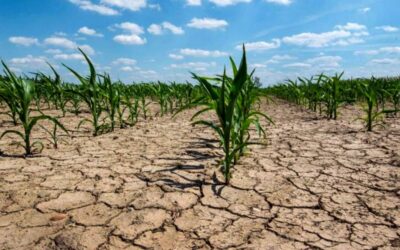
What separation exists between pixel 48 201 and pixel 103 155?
89cm

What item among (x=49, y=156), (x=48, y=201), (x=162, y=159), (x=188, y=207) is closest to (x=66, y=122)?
(x=49, y=156)

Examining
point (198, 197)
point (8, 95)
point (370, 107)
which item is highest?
point (8, 95)

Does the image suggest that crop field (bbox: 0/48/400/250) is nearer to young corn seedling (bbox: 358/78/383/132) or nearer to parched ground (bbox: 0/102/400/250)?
parched ground (bbox: 0/102/400/250)

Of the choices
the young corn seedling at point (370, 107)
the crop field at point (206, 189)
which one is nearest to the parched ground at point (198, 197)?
the crop field at point (206, 189)

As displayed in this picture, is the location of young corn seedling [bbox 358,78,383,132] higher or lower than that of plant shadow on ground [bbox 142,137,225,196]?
higher

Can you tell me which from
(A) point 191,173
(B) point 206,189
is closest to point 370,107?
(A) point 191,173

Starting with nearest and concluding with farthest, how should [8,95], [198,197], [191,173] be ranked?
[198,197] < [191,173] < [8,95]

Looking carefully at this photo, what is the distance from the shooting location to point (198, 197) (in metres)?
1.79

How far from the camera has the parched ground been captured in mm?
1394

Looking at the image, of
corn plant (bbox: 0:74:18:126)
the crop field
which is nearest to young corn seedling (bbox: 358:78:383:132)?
the crop field

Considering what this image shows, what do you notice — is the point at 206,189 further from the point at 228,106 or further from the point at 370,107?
the point at 370,107

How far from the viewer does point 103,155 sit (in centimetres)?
262

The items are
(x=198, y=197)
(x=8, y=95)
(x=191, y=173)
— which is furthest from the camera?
(x=8, y=95)

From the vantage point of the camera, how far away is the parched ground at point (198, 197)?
4.57ft
